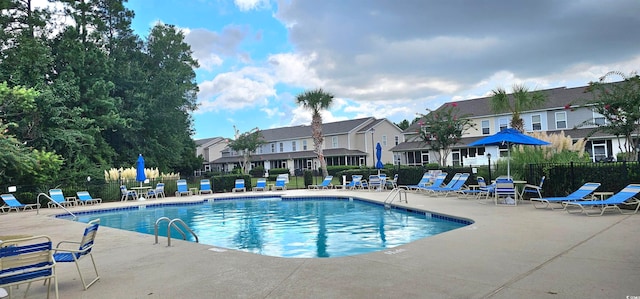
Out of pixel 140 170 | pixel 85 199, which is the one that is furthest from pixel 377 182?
pixel 85 199

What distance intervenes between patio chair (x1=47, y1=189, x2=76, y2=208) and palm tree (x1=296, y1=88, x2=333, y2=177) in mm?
15614

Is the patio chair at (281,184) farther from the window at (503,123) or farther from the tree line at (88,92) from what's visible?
the window at (503,123)

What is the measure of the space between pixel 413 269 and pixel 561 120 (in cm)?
2965

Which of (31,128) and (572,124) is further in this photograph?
(572,124)

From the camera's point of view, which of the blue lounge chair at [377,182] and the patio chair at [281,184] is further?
the patio chair at [281,184]

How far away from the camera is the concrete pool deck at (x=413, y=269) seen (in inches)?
165

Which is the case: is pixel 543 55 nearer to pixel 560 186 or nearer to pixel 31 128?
pixel 560 186

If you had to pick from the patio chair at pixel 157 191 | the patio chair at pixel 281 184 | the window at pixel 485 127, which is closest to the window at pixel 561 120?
the window at pixel 485 127

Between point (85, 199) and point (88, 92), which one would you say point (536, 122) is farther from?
point (88, 92)

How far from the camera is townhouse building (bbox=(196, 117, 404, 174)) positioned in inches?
1705

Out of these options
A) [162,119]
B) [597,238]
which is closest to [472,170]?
[597,238]

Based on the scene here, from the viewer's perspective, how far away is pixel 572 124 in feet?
95.2

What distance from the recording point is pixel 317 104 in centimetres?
2936

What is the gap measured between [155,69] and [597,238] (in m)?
31.8
